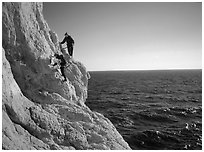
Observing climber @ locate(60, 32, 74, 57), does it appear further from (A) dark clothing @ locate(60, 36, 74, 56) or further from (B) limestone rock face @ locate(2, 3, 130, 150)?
(B) limestone rock face @ locate(2, 3, 130, 150)

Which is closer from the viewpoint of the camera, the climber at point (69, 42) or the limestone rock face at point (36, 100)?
the limestone rock face at point (36, 100)

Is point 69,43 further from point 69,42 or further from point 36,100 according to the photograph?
point 36,100

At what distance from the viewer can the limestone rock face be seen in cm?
752

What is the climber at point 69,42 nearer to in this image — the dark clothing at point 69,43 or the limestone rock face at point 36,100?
the dark clothing at point 69,43

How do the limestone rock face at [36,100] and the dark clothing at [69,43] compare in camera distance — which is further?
the dark clothing at [69,43]

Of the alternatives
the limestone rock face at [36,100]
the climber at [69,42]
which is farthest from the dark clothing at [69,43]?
the limestone rock face at [36,100]

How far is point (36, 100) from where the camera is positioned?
373 inches

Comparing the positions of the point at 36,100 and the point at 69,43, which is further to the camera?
the point at 69,43

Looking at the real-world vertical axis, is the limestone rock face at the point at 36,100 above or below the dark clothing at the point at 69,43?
below

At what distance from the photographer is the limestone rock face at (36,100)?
24.7 feet

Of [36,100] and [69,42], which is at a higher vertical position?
[69,42]

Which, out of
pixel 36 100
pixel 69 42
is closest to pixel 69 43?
pixel 69 42

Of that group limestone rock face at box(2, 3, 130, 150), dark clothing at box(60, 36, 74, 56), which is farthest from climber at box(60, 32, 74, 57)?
limestone rock face at box(2, 3, 130, 150)

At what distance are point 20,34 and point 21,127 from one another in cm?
478
